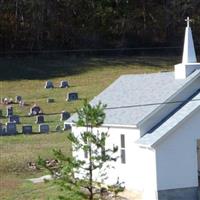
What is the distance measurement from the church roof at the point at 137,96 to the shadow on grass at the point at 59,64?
101ft

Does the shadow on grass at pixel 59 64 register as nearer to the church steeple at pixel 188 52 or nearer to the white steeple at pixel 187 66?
the church steeple at pixel 188 52

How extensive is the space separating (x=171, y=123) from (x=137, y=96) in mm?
3405

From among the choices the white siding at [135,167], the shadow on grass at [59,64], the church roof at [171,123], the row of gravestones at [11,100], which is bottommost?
the white siding at [135,167]

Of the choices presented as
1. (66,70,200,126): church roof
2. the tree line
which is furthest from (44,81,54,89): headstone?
(66,70,200,126): church roof

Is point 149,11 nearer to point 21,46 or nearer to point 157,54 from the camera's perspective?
point 157,54

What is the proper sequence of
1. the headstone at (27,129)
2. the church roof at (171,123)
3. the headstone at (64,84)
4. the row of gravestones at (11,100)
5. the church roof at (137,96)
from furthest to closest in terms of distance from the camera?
the headstone at (64,84) < the row of gravestones at (11,100) < the headstone at (27,129) < the church roof at (137,96) < the church roof at (171,123)

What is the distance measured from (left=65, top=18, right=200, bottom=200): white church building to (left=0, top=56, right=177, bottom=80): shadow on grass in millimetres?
33880

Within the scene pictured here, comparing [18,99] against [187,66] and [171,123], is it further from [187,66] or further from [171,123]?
[171,123]

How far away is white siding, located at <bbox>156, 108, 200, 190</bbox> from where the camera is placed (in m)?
25.0

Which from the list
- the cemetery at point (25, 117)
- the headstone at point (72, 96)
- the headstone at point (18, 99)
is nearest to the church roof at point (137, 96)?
the cemetery at point (25, 117)

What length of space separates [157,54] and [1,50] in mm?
15216

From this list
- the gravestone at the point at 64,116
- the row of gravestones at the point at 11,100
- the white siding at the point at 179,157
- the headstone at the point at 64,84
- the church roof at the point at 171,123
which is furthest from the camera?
the headstone at the point at 64,84

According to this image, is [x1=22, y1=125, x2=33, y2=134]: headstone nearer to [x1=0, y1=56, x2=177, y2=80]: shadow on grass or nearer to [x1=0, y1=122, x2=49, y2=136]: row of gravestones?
[x1=0, y1=122, x2=49, y2=136]: row of gravestones

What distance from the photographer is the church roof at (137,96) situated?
26.5 meters
